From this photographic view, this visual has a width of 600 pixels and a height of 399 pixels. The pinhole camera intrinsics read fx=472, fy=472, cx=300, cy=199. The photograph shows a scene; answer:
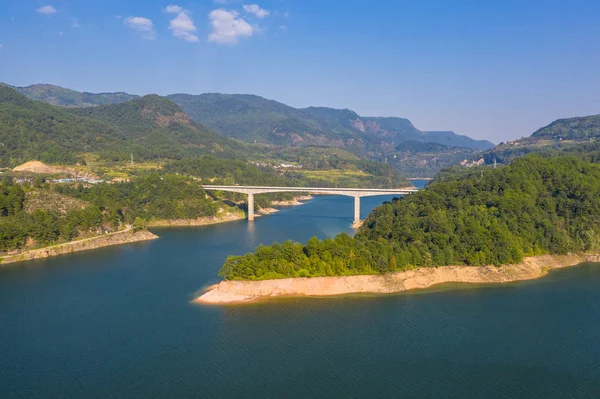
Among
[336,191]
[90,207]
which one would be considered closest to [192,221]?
[90,207]

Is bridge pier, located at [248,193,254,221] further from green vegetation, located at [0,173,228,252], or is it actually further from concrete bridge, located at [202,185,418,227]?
green vegetation, located at [0,173,228,252]

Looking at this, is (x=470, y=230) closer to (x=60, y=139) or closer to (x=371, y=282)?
(x=371, y=282)

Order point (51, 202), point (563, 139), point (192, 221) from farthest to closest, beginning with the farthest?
point (563, 139), point (192, 221), point (51, 202)

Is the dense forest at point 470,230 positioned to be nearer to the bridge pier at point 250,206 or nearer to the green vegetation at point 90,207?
the green vegetation at point 90,207

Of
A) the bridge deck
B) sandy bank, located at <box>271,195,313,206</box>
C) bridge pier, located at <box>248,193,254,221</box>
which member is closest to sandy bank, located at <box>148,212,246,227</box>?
bridge pier, located at <box>248,193,254,221</box>

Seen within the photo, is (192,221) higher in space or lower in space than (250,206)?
lower
